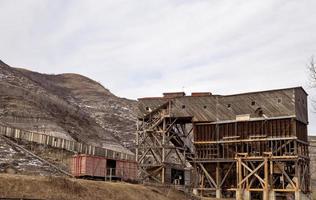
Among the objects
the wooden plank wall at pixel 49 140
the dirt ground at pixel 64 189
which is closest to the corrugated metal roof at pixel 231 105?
the wooden plank wall at pixel 49 140

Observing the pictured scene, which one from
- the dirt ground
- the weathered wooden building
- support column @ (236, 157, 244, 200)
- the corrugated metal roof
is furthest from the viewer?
the corrugated metal roof

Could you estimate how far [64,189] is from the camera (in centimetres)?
3406

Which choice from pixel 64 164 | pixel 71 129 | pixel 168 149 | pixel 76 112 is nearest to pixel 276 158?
pixel 168 149

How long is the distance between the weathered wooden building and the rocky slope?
18.2m

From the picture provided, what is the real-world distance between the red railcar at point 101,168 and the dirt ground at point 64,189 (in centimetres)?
508

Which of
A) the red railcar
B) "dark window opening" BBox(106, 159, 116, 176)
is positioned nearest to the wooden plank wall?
the red railcar

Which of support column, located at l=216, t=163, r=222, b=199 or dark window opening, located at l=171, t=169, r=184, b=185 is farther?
dark window opening, located at l=171, t=169, r=184, b=185

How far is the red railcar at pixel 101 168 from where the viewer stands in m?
44.3

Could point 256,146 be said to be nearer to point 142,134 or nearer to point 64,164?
point 142,134

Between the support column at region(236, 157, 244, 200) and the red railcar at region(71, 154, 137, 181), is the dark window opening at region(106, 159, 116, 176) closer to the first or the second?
the red railcar at region(71, 154, 137, 181)

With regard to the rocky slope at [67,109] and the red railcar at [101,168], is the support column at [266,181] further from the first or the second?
the rocky slope at [67,109]

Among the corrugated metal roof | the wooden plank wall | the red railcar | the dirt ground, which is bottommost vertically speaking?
the dirt ground

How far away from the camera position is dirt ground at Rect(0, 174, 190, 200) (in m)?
31.1

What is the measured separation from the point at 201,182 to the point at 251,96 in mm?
11603
